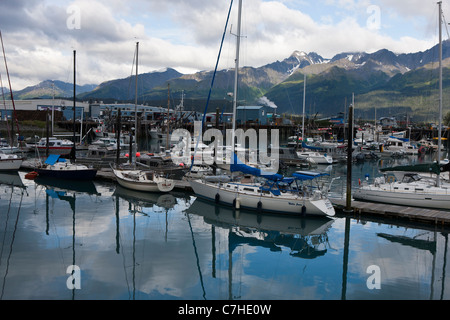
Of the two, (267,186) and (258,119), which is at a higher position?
(258,119)

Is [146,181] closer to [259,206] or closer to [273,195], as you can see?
[259,206]

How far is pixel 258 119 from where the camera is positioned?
121188 millimetres

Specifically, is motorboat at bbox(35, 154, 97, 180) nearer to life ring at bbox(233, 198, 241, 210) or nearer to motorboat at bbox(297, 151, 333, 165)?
life ring at bbox(233, 198, 241, 210)

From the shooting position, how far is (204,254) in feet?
60.7

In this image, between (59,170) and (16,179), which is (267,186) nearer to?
(59,170)

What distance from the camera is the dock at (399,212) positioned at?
76.2 ft

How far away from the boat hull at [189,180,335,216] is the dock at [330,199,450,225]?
2.72 meters

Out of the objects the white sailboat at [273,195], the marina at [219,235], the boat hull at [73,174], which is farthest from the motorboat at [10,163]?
the white sailboat at [273,195]

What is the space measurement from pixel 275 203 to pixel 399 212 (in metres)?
7.93

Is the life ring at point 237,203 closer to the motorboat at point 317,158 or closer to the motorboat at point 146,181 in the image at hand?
the motorboat at point 146,181
